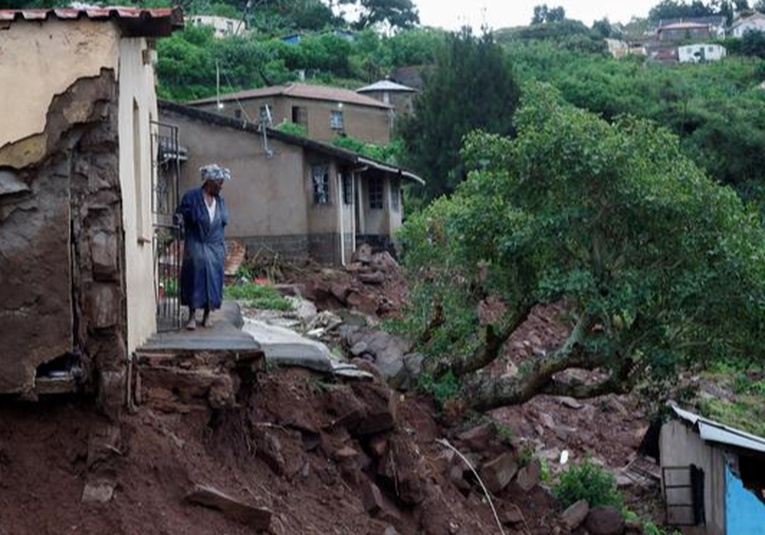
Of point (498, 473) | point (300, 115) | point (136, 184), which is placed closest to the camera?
point (136, 184)

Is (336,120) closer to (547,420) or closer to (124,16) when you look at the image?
(547,420)

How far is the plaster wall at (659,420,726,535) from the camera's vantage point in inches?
750

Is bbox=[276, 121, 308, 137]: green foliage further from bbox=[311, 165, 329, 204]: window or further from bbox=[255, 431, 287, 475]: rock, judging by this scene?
bbox=[255, 431, 287, 475]: rock

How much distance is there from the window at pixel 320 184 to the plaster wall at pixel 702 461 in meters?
10.9

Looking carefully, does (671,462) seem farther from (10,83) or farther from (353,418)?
(10,83)

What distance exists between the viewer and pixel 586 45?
7731cm

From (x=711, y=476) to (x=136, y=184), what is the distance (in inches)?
514

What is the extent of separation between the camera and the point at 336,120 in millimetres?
46969

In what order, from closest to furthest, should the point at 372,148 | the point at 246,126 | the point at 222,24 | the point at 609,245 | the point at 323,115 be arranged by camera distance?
the point at 609,245
the point at 246,126
the point at 372,148
the point at 323,115
the point at 222,24

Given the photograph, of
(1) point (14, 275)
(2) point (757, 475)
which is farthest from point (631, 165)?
(1) point (14, 275)

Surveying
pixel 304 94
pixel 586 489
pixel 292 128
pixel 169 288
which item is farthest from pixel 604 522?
pixel 304 94

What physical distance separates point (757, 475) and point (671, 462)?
64.7 inches

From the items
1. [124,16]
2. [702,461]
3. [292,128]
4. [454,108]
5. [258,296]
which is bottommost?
[702,461]

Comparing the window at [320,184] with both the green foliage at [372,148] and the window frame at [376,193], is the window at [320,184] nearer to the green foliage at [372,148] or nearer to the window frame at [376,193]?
the window frame at [376,193]
